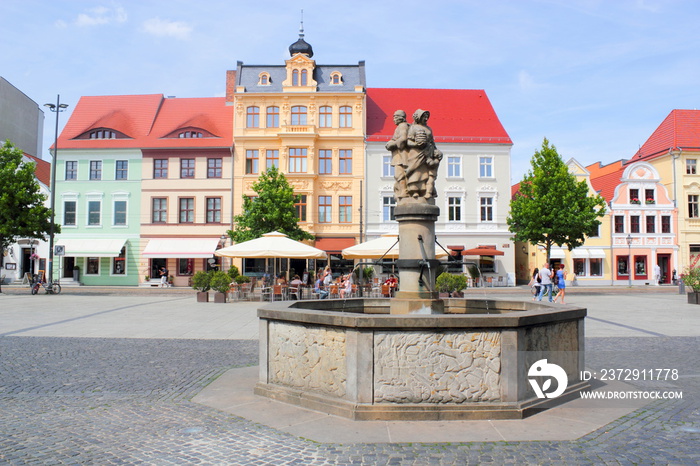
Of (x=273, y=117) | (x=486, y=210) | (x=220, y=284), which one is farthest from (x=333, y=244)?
(x=220, y=284)

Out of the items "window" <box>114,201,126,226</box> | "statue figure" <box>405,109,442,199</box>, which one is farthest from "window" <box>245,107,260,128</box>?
"statue figure" <box>405,109,442,199</box>

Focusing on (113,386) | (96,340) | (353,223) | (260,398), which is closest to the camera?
(260,398)

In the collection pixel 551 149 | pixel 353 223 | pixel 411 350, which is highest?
pixel 551 149

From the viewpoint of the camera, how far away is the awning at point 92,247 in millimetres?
38616

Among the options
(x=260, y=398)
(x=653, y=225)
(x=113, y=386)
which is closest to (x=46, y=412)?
(x=113, y=386)

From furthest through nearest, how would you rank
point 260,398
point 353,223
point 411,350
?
point 353,223
point 260,398
point 411,350

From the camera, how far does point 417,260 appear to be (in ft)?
24.6

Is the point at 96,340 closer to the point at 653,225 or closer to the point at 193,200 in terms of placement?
the point at 193,200

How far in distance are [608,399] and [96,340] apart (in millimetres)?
9884

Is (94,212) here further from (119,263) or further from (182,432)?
(182,432)

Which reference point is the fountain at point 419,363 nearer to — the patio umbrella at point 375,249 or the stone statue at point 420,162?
the stone statue at point 420,162

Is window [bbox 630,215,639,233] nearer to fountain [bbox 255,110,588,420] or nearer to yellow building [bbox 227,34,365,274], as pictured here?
yellow building [bbox 227,34,365,274]

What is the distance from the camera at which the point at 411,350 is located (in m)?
5.77

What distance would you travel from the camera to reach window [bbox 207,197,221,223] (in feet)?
131
